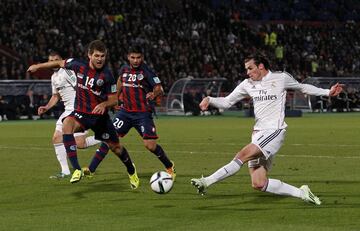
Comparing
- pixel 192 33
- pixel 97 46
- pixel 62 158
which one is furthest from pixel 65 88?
pixel 192 33

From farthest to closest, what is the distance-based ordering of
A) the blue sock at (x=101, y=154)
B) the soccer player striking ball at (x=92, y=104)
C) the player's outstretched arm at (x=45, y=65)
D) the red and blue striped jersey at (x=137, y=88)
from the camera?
the red and blue striped jersey at (x=137, y=88) < the blue sock at (x=101, y=154) < the soccer player striking ball at (x=92, y=104) < the player's outstretched arm at (x=45, y=65)

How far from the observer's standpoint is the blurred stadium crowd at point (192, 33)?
51.1m

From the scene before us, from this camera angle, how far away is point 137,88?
17.3 meters

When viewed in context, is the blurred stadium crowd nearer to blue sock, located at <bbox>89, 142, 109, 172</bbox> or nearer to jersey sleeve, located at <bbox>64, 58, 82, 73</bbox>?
blue sock, located at <bbox>89, 142, 109, 172</bbox>

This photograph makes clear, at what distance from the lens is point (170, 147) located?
26.0 meters

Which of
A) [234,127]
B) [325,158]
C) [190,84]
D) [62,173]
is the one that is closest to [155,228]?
[62,173]

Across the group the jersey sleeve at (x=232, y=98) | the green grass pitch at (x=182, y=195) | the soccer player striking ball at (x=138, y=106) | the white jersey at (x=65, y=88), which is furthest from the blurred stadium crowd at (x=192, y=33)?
the jersey sleeve at (x=232, y=98)

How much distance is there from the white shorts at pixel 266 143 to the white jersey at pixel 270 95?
0.10 m

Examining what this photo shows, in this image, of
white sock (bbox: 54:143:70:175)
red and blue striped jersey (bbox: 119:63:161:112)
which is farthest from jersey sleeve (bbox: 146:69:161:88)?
white sock (bbox: 54:143:70:175)

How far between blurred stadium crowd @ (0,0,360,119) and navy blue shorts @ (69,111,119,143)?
30447mm

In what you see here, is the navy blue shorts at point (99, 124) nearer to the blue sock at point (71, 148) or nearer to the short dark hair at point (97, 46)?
the blue sock at point (71, 148)

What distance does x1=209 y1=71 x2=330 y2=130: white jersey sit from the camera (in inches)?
524

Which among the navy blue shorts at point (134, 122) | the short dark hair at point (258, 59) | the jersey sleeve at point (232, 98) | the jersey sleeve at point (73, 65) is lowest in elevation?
the navy blue shorts at point (134, 122)

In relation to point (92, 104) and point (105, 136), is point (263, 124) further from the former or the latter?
point (92, 104)
